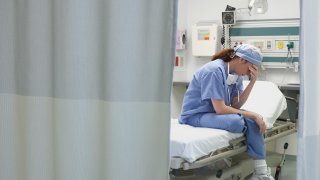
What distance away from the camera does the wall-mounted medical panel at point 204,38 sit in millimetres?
5388

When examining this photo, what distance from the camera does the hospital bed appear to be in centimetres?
250

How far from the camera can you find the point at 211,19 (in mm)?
5668

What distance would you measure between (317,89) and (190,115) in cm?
171

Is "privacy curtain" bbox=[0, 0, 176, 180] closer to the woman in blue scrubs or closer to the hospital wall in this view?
the woman in blue scrubs

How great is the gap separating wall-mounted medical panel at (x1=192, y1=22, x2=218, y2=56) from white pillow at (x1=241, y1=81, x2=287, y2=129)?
1420 millimetres

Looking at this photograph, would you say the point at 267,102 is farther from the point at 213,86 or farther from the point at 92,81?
the point at 92,81

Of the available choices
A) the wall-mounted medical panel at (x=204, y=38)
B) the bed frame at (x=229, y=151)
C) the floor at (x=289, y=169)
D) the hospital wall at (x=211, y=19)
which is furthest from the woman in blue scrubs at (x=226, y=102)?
the wall-mounted medical panel at (x=204, y=38)

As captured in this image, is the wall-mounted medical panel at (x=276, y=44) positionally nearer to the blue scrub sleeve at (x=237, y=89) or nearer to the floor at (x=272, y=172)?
the floor at (x=272, y=172)

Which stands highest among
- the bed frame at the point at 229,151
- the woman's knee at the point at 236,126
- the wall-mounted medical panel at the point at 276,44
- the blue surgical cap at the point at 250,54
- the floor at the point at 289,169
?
the wall-mounted medical panel at the point at 276,44

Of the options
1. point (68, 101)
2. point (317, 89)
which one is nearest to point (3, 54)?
point (68, 101)

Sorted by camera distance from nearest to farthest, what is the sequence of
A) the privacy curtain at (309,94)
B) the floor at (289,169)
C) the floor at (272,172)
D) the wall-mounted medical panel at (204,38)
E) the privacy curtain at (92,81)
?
the privacy curtain at (92,81) → the privacy curtain at (309,94) → the floor at (272,172) → the floor at (289,169) → the wall-mounted medical panel at (204,38)

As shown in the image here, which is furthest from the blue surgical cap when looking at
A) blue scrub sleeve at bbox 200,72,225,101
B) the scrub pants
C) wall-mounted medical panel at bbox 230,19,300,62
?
wall-mounted medical panel at bbox 230,19,300,62

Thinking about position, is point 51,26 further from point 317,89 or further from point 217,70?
point 217,70

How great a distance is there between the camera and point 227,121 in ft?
9.73
